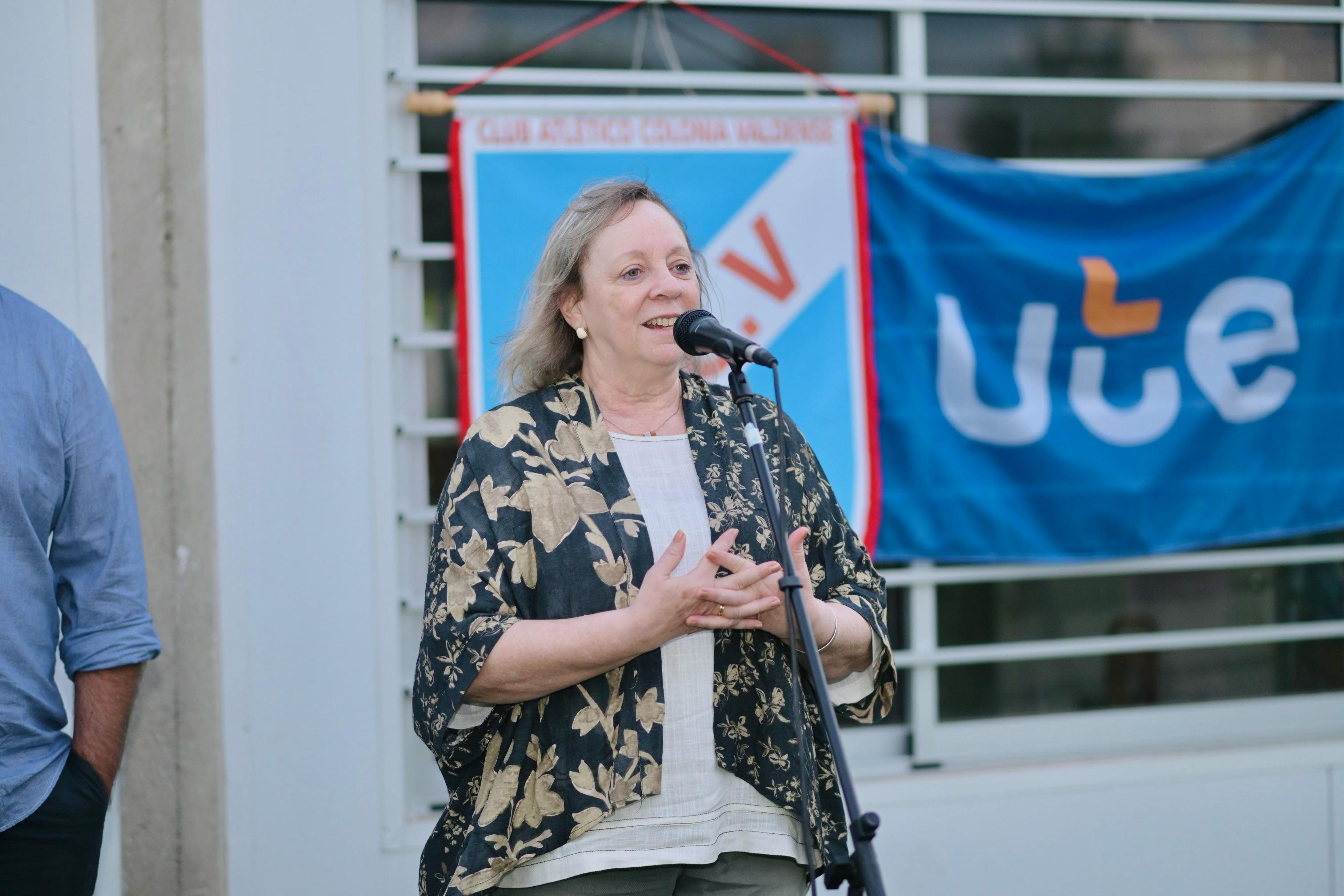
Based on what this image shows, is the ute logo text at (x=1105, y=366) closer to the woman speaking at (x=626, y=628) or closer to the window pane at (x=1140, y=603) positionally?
the window pane at (x=1140, y=603)

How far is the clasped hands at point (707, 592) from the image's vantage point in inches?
66.4

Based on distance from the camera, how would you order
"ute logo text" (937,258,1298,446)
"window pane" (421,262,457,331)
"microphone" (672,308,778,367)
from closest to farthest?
"microphone" (672,308,778,367) → "window pane" (421,262,457,331) → "ute logo text" (937,258,1298,446)

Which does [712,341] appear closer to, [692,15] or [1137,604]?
[692,15]

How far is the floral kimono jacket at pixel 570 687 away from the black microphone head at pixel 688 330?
0.17 m

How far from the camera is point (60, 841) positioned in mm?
1900

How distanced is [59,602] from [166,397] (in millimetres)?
1315

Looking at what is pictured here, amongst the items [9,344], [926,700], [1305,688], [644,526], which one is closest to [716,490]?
[644,526]

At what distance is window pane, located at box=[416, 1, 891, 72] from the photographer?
12.0 feet

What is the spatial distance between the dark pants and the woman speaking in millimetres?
561

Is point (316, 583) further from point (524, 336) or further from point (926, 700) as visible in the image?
point (926, 700)

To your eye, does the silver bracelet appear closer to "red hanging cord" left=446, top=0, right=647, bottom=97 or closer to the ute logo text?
the ute logo text

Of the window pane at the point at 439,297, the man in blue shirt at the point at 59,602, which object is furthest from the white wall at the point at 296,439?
the man in blue shirt at the point at 59,602

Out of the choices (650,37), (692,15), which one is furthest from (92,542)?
(692,15)

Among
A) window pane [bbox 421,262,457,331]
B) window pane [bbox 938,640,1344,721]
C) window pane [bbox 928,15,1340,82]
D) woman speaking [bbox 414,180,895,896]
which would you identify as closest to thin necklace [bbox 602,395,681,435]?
woman speaking [bbox 414,180,895,896]
